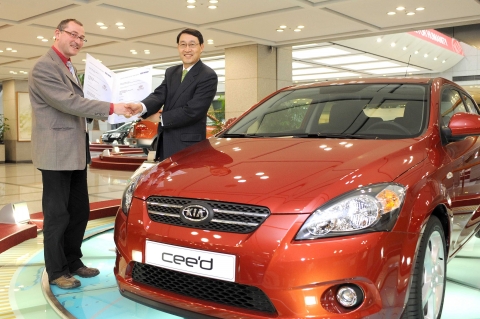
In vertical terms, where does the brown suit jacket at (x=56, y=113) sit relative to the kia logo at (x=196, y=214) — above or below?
above

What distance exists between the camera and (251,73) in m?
10.4

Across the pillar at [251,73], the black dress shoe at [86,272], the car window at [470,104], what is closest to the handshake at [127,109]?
the black dress shoe at [86,272]

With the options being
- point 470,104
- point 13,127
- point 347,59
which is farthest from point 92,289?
point 13,127

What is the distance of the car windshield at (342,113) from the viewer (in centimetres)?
245

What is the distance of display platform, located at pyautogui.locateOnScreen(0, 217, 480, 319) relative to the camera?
2.43m

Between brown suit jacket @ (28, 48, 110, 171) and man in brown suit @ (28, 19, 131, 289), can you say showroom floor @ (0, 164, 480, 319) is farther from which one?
brown suit jacket @ (28, 48, 110, 171)

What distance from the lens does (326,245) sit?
1.62 meters

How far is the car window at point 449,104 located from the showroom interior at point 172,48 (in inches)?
18.4

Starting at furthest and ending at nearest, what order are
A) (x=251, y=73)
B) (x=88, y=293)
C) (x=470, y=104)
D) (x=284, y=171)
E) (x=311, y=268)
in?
(x=251, y=73), (x=470, y=104), (x=88, y=293), (x=284, y=171), (x=311, y=268)

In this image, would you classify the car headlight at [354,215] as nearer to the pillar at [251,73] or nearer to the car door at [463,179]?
the car door at [463,179]

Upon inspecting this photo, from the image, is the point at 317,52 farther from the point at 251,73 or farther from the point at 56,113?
the point at 56,113

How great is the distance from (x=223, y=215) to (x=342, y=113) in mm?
1150

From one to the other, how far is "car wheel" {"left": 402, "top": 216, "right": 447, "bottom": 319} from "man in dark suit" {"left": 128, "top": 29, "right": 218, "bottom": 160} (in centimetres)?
163

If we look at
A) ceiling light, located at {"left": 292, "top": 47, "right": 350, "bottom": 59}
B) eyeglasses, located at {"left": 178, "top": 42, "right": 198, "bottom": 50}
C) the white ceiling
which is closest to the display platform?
eyeglasses, located at {"left": 178, "top": 42, "right": 198, "bottom": 50}
